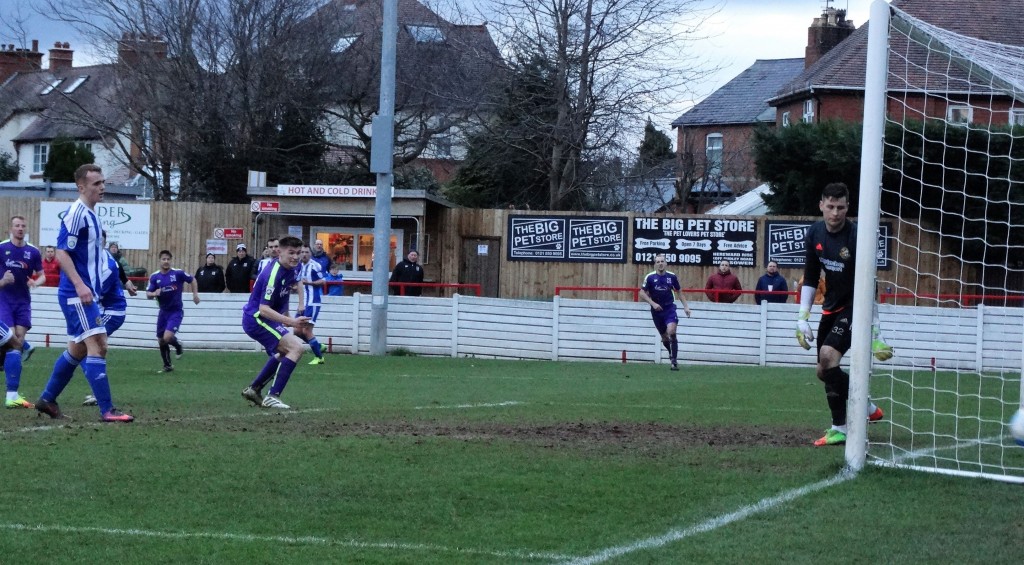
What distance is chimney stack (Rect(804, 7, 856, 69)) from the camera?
50.6m

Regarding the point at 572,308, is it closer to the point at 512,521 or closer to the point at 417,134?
the point at 512,521

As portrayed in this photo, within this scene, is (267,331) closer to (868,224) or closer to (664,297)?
(868,224)

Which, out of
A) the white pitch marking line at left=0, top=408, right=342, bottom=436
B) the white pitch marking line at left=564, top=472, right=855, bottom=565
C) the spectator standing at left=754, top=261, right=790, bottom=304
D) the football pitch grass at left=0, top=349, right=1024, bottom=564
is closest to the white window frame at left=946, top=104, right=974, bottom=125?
the football pitch grass at left=0, top=349, right=1024, bottom=564

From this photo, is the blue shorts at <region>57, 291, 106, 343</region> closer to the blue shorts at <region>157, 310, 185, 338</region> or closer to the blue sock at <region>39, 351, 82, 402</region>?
the blue sock at <region>39, 351, 82, 402</region>

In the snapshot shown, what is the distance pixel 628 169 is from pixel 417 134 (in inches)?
321

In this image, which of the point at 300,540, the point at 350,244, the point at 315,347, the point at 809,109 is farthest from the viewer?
the point at 809,109

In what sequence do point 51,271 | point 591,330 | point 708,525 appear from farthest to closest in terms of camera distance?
point 51,271 < point 591,330 < point 708,525

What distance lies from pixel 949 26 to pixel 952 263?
11.2 metres

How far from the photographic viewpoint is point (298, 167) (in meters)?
44.0

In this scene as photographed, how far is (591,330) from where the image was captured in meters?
22.4

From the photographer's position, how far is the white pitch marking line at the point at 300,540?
18.2ft

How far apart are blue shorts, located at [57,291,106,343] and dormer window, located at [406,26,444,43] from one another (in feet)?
110

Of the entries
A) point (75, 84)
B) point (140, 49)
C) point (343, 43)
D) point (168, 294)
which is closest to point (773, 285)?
point (168, 294)

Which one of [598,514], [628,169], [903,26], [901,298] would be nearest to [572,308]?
[901,298]
